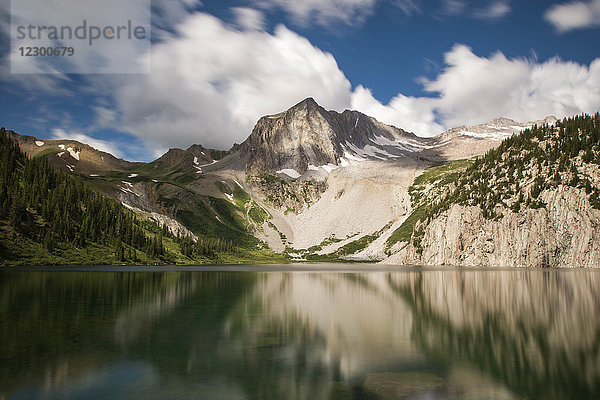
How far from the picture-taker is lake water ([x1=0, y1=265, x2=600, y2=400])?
15258 mm

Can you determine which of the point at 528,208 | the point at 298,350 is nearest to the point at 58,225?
the point at 298,350

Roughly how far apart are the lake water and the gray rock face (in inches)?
4088

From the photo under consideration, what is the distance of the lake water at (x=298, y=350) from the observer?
15258 mm

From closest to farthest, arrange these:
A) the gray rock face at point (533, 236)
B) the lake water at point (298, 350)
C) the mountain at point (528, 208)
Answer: the lake water at point (298, 350)
the gray rock face at point (533, 236)
the mountain at point (528, 208)

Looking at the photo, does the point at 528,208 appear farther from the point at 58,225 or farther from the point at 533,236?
the point at 58,225

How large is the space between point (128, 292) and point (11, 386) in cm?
3719

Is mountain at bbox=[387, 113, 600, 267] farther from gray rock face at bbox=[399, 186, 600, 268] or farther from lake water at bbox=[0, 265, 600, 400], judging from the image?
lake water at bbox=[0, 265, 600, 400]

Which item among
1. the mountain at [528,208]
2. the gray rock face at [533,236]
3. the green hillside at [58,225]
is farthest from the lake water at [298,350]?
the mountain at [528,208]

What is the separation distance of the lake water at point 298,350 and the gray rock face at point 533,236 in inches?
4088

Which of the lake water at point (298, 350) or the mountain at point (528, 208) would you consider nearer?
the lake water at point (298, 350)

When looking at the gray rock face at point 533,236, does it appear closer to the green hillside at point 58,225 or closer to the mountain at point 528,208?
the mountain at point 528,208

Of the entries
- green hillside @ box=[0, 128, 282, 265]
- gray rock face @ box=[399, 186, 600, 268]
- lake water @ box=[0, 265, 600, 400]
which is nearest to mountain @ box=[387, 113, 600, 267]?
gray rock face @ box=[399, 186, 600, 268]

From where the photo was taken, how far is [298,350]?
71.5ft

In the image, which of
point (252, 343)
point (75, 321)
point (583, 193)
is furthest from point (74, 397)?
point (583, 193)
